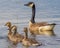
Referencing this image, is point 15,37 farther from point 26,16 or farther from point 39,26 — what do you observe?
point 26,16

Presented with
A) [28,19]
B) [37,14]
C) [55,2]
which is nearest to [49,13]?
[37,14]

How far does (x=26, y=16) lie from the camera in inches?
810

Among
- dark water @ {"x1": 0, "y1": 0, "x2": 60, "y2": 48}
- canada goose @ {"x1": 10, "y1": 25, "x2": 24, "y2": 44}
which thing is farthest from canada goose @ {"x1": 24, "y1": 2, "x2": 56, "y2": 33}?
canada goose @ {"x1": 10, "y1": 25, "x2": 24, "y2": 44}

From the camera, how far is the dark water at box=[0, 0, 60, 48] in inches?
593

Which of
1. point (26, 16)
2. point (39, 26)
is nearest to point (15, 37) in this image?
point (39, 26)

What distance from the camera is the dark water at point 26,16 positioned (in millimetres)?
15055

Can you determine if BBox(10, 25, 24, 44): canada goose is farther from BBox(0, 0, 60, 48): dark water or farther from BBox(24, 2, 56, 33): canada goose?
BBox(24, 2, 56, 33): canada goose

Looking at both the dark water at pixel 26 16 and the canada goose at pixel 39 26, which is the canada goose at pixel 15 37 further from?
the canada goose at pixel 39 26

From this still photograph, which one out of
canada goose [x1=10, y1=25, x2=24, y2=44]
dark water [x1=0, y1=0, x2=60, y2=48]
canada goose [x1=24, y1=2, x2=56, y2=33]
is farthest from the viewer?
canada goose [x1=24, y1=2, x2=56, y2=33]

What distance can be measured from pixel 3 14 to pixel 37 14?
188cm

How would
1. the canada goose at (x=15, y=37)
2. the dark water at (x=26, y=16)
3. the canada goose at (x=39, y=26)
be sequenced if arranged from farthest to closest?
the canada goose at (x=39, y=26) → the canada goose at (x=15, y=37) → the dark water at (x=26, y=16)

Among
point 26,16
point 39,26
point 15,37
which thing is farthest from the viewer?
point 26,16

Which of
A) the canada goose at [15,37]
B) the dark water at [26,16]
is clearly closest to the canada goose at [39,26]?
the dark water at [26,16]

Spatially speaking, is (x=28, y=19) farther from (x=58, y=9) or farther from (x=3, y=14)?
(x=58, y=9)
